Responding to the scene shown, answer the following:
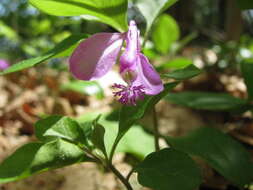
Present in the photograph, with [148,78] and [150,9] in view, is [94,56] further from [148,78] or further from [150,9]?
[150,9]

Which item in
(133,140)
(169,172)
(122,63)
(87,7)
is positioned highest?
(87,7)

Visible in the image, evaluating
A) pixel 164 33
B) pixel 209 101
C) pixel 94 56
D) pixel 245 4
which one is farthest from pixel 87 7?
pixel 164 33

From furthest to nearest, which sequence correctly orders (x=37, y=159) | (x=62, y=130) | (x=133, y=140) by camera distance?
(x=133, y=140) < (x=62, y=130) < (x=37, y=159)

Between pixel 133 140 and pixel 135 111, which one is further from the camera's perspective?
pixel 133 140

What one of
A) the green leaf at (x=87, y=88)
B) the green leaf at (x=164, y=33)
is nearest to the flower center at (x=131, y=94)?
the green leaf at (x=87, y=88)

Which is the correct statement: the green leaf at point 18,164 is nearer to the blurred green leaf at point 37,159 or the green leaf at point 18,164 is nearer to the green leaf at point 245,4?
the blurred green leaf at point 37,159

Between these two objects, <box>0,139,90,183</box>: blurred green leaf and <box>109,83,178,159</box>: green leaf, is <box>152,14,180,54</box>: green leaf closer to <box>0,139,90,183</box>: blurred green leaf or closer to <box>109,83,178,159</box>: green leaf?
<box>109,83,178,159</box>: green leaf
